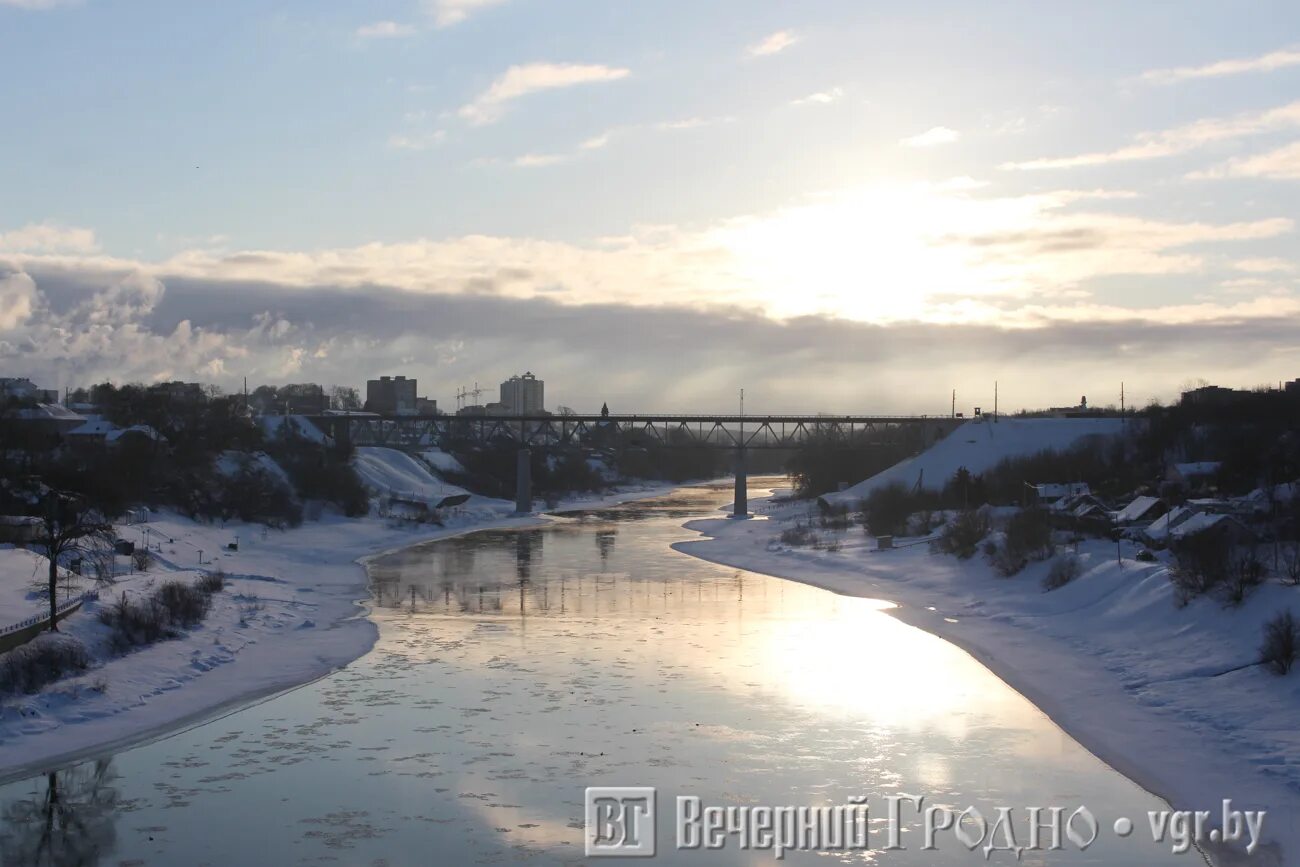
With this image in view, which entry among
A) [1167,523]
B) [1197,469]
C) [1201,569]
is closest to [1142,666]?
[1201,569]

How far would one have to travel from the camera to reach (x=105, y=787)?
22.4 metres

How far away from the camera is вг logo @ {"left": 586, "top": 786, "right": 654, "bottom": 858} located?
18.9m

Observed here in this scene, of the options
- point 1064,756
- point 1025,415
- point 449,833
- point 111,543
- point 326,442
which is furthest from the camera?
point 1025,415

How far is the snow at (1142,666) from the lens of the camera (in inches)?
918

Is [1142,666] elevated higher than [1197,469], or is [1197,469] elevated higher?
A: [1197,469]

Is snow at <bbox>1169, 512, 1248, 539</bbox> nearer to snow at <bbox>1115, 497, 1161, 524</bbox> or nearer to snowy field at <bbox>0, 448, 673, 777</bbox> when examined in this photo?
snow at <bbox>1115, 497, 1161, 524</bbox>

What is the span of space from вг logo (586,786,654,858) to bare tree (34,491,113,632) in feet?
65.1

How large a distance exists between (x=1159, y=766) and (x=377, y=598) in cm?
3535

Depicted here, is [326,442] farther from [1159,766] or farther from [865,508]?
[1159,766]

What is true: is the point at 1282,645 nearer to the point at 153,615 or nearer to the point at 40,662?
the point at 40,662

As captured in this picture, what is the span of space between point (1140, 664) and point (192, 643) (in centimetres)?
2841

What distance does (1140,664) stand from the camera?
3312cm

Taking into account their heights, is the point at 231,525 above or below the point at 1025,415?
below

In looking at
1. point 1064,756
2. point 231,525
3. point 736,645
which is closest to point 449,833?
point 1064,756
